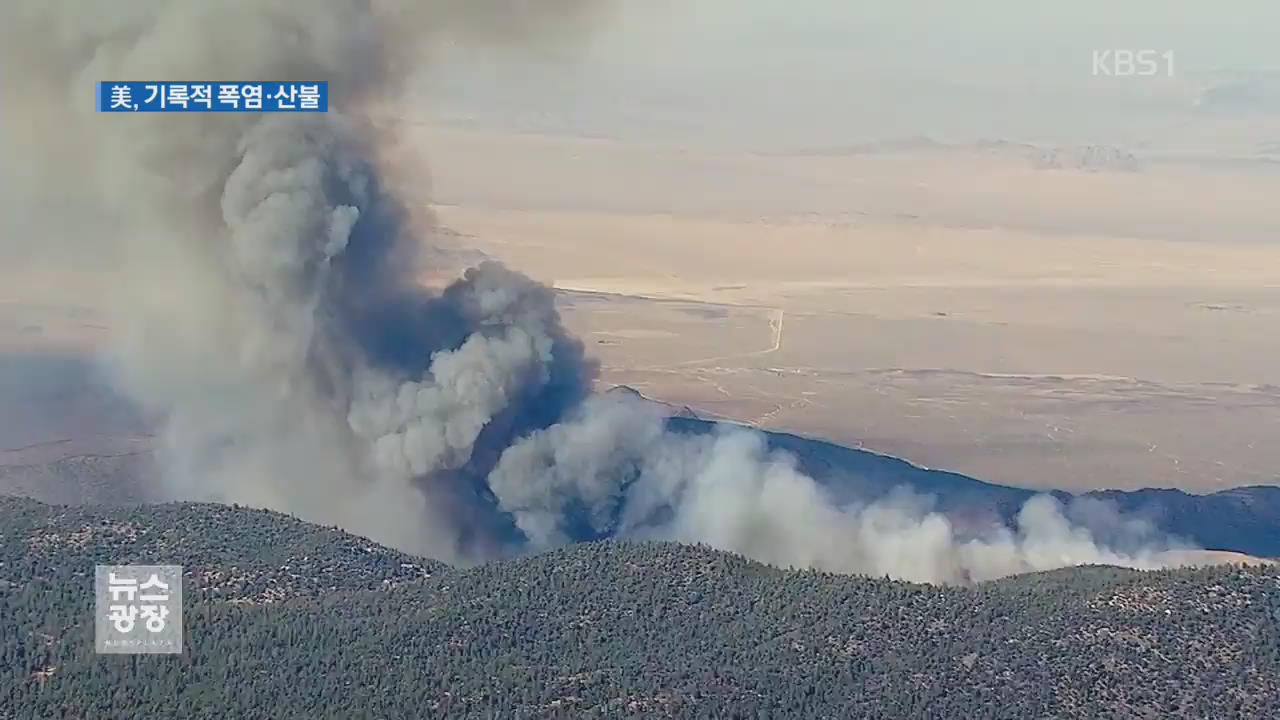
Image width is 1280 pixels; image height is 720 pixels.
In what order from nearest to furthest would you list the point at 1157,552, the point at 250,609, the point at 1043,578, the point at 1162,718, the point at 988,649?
1. the point at 1162,718
2. the point at 988,649
3. the point at 250,609
4. the point at 1043,578
5. the point at 1157,552

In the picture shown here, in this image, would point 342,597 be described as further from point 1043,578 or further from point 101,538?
point 1043,578

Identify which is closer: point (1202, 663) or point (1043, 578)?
point (1202, 663)

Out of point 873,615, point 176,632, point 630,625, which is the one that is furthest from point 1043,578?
point 176,632

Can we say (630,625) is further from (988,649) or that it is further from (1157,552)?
(1157,552)

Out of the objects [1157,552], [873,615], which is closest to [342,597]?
[873,615]

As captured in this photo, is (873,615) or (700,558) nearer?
(873,615)

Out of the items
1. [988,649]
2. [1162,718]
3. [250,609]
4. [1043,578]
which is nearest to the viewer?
[1162,718]

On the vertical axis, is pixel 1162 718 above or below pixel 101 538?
below
